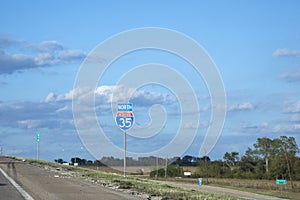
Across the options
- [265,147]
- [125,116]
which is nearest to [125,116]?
[125,116]

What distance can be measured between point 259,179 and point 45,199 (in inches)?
3959

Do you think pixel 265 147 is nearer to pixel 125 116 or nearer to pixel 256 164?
pixel 256 164

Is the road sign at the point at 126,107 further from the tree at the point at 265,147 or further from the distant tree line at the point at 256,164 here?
the tree at the point at 265,147

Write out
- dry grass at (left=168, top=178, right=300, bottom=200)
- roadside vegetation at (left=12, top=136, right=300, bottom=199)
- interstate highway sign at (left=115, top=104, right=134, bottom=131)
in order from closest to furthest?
interstate highway sign at (left=115, top=104, right=134, bottom=131) → dry grass at (left=168, top=178, right=300, bottom=200) → roadside vegetation at (left=12, top=136, right=300, bottom=199)

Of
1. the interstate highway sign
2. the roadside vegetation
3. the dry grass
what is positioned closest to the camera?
the interstate highway sign

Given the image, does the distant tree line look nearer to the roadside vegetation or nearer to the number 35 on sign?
the roadside vegetation

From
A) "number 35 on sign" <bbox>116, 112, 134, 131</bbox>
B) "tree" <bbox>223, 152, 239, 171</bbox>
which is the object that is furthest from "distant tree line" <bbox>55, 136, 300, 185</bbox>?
"number 35 on sign" <bbox>116, 112, 134, 131</bbox>

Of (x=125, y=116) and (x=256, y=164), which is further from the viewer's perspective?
(x=256, y=164)

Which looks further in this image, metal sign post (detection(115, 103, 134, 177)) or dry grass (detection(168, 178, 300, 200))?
dry grass (detection(168, 178, 300, 200))

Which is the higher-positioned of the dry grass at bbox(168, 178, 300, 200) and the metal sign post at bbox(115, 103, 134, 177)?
the metal sign post at bbox(115, 103, 134, 177)

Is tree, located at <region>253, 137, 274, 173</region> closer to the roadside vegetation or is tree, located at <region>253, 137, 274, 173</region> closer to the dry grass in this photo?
the roadside vegetation

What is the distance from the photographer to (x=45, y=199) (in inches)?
667

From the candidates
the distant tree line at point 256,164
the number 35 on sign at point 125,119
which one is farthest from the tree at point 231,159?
the number 35 on sign at point 125,119

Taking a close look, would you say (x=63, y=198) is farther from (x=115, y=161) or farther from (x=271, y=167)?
(x=271, y=167)
